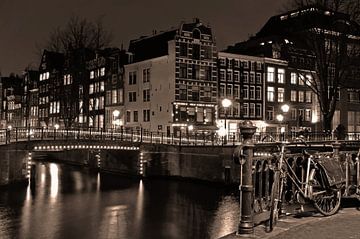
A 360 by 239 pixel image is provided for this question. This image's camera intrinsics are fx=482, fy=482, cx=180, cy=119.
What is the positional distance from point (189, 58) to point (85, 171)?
731 inches

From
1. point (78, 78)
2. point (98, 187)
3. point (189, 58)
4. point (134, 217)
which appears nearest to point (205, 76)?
point (189, 58)

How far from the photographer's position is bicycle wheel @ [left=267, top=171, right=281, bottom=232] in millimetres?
8622

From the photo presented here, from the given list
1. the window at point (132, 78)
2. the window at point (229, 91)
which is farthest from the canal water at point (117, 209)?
the window at point (132, 78)

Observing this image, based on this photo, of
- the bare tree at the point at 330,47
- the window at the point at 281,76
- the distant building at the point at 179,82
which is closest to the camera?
the bare tree at the point at 330,47

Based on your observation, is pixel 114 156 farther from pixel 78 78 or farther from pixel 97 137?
pixel 78 78

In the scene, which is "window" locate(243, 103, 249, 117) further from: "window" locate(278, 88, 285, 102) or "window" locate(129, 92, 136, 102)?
"window" locate(129, 92, 136, 102)

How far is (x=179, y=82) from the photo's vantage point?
190ft

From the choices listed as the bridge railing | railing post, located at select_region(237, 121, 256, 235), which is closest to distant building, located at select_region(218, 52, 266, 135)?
the bridge railing

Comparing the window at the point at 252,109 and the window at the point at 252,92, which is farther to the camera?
the window at the point at 252,109

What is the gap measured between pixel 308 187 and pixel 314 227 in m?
1.20

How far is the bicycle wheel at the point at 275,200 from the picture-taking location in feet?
28.3

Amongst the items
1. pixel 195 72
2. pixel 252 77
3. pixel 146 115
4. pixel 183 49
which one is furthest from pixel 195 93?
pixel 252 77

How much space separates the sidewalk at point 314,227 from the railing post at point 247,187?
19 cm

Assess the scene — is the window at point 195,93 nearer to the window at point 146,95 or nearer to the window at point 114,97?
the window at point 146,95
